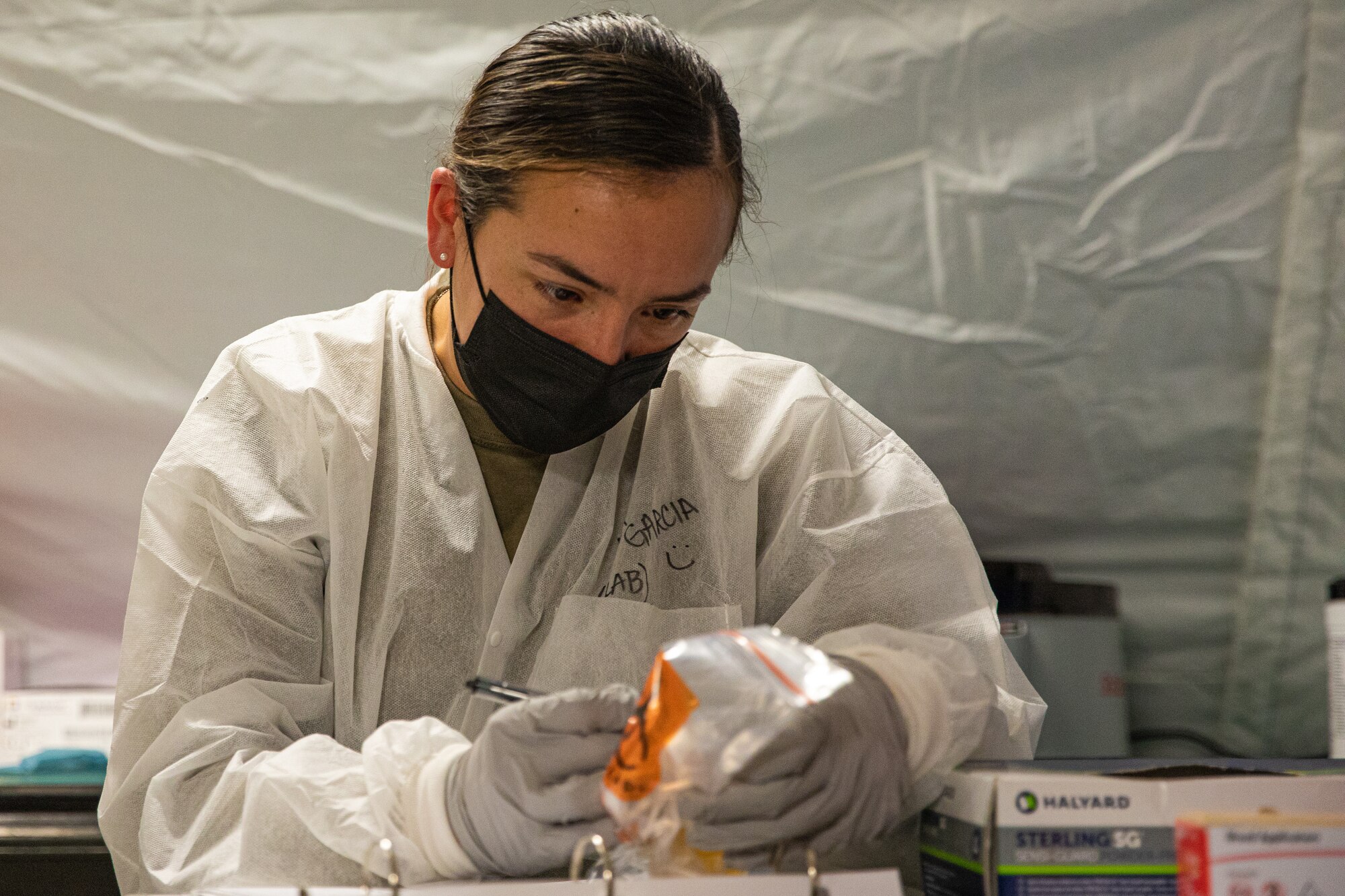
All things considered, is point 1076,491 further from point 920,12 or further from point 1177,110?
point 920,12

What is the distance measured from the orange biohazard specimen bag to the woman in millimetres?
209

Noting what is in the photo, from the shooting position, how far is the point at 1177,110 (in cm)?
152

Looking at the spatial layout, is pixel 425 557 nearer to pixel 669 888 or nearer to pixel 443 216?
pixel 443 216

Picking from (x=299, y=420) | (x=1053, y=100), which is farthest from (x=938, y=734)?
(x=1053, y=100)

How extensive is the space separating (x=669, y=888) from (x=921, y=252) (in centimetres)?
113

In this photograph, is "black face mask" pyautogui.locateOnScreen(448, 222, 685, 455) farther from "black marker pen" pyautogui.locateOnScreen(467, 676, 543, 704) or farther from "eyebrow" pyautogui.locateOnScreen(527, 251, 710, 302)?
"black marker pen" pyautogui.locateOnScreen(467, 676, 543, 704)

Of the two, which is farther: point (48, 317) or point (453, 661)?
point (48, 317)

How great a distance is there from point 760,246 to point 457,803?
1020 millimetres

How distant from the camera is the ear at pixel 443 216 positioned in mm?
1112

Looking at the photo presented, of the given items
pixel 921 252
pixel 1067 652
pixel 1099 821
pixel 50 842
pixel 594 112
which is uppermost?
pixel 921 252

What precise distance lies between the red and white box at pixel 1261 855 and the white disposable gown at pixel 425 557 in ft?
0.97

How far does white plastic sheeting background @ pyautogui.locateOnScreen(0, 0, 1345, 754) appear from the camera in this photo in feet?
4.91

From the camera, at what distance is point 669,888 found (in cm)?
57

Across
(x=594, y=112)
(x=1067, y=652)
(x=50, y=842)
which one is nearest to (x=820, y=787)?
(x=594, y=112)
